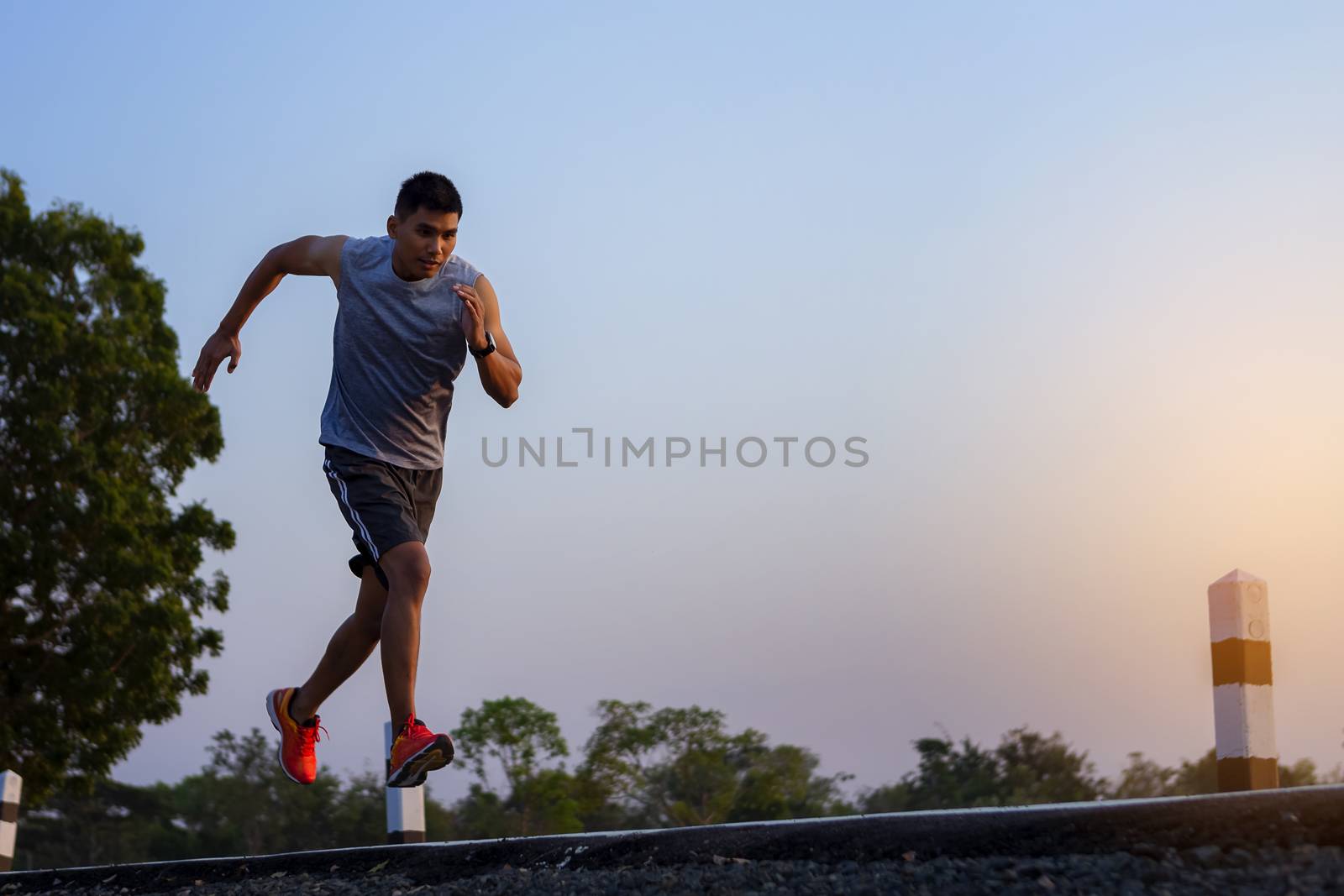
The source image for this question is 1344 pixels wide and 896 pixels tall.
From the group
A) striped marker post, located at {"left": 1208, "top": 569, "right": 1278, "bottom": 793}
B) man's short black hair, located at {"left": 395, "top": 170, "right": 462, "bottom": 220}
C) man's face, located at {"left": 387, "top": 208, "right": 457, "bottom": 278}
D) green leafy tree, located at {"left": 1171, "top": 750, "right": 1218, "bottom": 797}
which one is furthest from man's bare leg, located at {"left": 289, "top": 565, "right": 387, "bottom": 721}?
green leafy tree, located at {"left": 1171, "top": 750, "right": 1218, "bottom": 797}

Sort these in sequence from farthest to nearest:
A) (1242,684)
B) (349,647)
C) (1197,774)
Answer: (1197,774) < (1242,684) < (349,647)

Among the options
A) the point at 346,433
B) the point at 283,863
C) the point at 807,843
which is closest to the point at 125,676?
the point at 283,863

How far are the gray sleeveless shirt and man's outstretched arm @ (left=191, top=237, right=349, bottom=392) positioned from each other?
0.26 m

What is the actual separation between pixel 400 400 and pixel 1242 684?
424 cm

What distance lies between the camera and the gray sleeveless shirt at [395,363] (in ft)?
15.3

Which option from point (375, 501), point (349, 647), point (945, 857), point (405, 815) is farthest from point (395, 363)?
point (405, 815)

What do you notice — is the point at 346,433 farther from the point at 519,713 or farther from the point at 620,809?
the point at 519,713

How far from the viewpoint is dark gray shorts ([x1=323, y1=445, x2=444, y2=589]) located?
4531 millimetres

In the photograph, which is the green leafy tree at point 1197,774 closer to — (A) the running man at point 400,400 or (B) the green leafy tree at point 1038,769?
(B) the green leafy tree at point 1038,769

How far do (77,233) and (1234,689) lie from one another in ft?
53.7

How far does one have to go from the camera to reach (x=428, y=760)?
435 cm

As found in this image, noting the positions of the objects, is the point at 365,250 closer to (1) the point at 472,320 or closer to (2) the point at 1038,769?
(1) the point at 472,320

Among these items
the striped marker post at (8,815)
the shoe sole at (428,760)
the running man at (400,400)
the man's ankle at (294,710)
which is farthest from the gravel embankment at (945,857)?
the striped marker post at (8,815)

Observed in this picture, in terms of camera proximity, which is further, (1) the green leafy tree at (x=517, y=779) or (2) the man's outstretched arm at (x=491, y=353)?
(1) the green leafy tree at (x=517, y=779)
